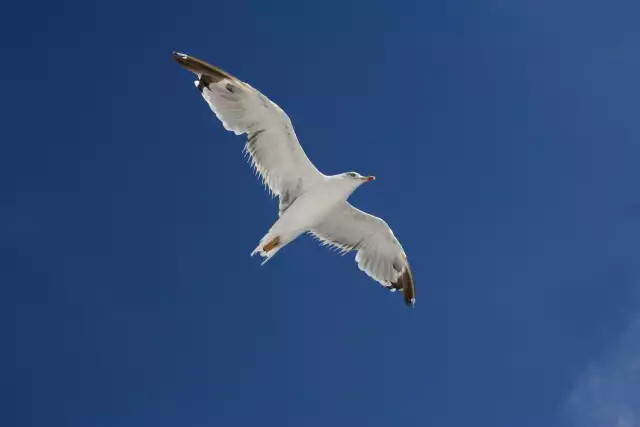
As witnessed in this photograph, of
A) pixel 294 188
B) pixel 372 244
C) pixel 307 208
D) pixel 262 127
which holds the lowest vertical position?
pixel 307 208

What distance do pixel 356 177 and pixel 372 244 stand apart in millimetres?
2369

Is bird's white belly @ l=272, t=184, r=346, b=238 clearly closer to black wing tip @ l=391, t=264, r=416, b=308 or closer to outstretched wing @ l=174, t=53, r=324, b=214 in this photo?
outstretched wing @ l=174, t=53, r=324, b=214

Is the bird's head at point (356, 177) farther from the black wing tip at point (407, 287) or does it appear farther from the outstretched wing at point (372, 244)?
the black wing tip at point (407, 287)

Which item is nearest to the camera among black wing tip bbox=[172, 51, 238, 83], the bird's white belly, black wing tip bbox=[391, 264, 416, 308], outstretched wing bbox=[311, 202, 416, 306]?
black wing tip bbox=[172, 51, 238, 83]

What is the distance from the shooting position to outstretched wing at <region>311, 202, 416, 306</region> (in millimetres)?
22219

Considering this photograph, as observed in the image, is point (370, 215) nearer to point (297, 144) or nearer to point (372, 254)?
point (372, 254)

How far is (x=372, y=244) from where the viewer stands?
2275 cm

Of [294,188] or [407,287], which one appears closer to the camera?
[294,188]

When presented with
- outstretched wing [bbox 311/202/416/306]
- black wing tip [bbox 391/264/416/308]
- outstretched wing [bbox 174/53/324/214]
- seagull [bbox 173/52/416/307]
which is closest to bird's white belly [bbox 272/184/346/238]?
seagull [bbox 173/52/416/307]

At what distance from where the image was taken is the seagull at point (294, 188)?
1970 centimetres

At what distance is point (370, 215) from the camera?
22078 mm

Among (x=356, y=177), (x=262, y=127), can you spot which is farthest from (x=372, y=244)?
(x=262, y=127)

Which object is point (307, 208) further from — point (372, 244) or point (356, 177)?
point (372, 244)

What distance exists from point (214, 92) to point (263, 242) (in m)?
3.44
